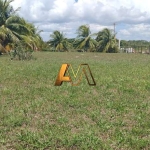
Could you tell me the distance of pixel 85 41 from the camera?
111 feet

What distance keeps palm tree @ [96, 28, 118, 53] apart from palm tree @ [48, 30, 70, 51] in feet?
16.2

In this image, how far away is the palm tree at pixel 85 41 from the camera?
A: 33.7 meters

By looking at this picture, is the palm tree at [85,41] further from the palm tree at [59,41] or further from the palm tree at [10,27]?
the palm tree at [10,27]

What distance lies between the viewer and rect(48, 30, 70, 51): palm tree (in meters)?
35.2

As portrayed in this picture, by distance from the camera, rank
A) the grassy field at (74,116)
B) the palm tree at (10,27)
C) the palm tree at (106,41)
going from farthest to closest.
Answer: the palm tree at (106,41)
the palm tree at (10,27)
the grassy field at (74,116)

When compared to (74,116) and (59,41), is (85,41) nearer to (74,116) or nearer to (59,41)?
(59,41)

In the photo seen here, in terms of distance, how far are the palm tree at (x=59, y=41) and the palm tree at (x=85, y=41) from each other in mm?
1506

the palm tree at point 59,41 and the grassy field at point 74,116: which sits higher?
the palm tree at point 59,41

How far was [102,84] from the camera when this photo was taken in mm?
6770

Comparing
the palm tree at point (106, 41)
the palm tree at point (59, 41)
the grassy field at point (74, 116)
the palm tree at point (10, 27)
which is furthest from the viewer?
the palm tree at point (59, 41)

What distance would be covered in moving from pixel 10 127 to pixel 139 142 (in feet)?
5.92

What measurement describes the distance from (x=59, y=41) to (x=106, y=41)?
6.86 metres

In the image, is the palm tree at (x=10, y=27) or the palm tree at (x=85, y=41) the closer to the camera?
the palm tree at (x=10, y=27)

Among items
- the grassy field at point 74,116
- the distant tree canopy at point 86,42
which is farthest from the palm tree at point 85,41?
the grassy field at point 74,116
